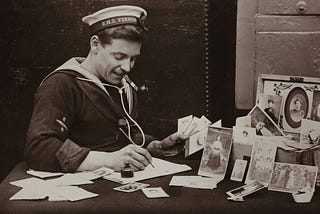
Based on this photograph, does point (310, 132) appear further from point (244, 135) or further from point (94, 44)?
point (94, 44)

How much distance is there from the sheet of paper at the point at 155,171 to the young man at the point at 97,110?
48mm

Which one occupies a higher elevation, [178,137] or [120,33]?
[120,33]

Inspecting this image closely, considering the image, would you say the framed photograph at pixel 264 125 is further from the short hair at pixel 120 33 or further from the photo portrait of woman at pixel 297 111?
the short hair at pixel 120 33

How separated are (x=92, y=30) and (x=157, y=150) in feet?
2.43

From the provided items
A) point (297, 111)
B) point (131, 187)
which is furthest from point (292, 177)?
point (131, 187)

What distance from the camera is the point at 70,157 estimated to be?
2.62 metres

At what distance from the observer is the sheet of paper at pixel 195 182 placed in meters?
2.44

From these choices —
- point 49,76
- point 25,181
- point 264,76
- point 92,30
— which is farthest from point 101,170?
point 264,76

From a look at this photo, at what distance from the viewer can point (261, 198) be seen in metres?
2.29

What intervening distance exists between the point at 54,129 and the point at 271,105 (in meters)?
1.08

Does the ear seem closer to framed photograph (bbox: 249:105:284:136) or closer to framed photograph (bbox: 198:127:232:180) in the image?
framed photograph (bbox: 198:127:232:180)

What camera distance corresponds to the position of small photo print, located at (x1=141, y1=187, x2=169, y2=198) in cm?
229

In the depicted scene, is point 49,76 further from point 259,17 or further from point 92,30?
point 259,17

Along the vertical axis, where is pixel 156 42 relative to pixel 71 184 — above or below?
above
